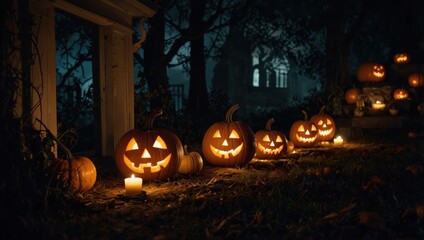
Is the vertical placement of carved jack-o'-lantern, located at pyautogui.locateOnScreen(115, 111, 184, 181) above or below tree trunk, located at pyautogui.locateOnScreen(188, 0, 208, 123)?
below

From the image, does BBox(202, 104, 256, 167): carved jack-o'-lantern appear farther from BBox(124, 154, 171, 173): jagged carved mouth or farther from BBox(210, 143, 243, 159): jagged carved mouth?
BBox(124, 154, 171, 173): jagged carved mouth

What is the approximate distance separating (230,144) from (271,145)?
980 millimetres

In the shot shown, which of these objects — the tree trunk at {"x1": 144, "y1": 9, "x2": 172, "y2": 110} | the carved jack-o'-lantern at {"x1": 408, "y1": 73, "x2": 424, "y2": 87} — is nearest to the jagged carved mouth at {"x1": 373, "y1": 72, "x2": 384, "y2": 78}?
the carved jack-o'-lantern at {"x1": 408, "y1": 73, "x2": 424, "y2": 87}

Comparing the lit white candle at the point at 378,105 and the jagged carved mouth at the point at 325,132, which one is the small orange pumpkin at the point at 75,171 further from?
the lit white candle at the point at 378,105

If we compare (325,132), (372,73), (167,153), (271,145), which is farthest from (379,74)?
(167,153)

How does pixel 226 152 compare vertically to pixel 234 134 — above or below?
below

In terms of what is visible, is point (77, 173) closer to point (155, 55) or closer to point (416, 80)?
point (155, 55)

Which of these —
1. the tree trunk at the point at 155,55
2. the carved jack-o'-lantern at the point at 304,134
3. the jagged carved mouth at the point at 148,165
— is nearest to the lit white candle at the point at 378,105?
the carved jack-o'-lantern at the point at 304,134

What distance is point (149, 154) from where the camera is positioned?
197 inches

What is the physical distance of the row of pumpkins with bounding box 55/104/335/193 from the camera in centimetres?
440

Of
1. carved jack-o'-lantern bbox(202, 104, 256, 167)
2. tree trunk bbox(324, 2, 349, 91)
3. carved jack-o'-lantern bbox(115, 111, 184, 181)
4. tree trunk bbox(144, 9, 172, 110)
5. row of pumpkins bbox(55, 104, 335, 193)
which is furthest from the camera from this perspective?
tree trunk bbox(324, 2, 349, 91)

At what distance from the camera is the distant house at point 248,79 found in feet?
88.5

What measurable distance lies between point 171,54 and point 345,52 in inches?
230

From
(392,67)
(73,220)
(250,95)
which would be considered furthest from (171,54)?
(250,95)
